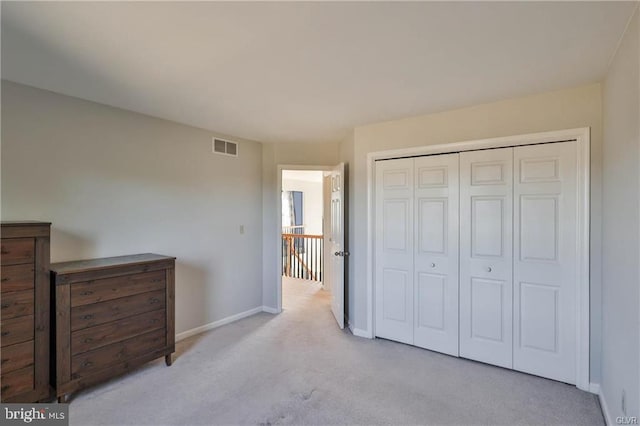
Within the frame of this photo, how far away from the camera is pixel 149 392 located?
2.39 m

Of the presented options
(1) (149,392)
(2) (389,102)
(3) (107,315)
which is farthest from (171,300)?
(2) (389,102)

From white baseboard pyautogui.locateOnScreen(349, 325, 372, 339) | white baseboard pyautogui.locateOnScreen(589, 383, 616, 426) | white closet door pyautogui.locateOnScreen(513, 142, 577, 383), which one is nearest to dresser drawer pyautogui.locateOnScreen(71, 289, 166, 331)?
white baseboard pyautogui.locateOnScreen(349, 325, 372, 339)

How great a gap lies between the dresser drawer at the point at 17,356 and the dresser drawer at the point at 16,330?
31 millimetres

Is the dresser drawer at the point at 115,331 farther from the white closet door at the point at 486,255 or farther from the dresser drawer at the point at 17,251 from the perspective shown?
the white closet door at the point at 486,255

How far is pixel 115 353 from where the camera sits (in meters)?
2.44

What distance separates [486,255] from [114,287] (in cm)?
320

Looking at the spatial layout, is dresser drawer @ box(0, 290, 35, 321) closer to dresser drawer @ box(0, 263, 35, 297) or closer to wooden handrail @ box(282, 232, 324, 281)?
dresser drawer @ box(0, 263, 35, 297)

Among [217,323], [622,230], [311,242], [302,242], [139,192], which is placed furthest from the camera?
[302,242]

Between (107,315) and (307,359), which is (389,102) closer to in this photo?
(307,359)

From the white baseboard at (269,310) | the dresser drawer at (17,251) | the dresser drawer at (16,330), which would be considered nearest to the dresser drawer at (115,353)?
the dresser drawer at (16,330)

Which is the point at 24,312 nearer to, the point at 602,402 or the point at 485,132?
the point at 485,132

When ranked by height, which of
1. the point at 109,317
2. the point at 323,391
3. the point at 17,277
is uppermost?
the point at 17,277

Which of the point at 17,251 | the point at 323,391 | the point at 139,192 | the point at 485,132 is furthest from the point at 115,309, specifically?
the point at 485,132

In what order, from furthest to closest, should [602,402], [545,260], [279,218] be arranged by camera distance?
1. [279,218]
2. [545,260]
3. [602,402]
